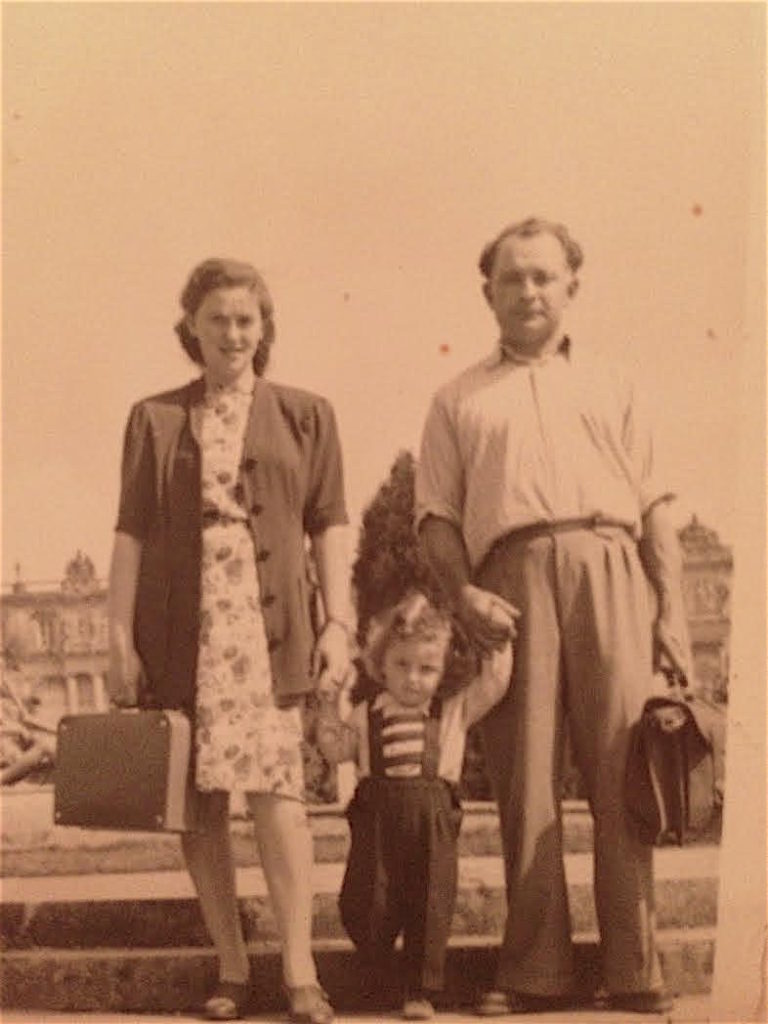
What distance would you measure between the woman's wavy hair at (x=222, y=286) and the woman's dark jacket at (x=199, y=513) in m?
0.07

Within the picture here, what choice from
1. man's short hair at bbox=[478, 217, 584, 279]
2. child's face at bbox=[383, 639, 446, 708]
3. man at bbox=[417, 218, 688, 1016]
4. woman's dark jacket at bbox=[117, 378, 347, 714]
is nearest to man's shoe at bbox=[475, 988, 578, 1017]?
man at bbox=[417, 218, 688, 1016]

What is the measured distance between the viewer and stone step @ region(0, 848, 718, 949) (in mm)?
3850

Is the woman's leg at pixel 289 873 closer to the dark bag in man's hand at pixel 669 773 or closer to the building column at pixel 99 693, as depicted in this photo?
the building column at pixel 99 693

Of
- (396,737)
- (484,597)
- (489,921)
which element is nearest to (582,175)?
(484,597)

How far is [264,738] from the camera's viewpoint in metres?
3.76

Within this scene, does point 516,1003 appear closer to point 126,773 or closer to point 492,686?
point 492,686

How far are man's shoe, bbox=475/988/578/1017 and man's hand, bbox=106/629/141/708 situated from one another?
37.5 inches

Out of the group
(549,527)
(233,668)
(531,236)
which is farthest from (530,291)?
(233,668)

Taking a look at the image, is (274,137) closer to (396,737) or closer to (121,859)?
(396,737)

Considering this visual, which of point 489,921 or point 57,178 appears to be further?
point 57,178

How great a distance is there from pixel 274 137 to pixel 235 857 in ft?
5.19

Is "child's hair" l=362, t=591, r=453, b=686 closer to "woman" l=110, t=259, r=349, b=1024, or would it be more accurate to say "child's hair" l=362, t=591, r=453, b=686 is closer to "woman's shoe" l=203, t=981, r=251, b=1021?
"woman" l=110, t=259, r=349, b=1024

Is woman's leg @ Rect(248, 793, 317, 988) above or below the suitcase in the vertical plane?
below

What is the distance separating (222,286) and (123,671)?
0.85 m
